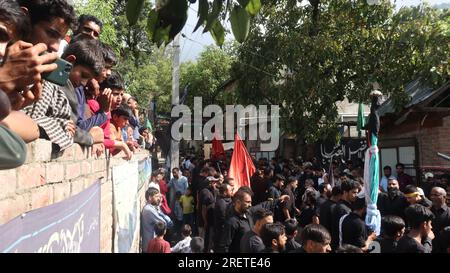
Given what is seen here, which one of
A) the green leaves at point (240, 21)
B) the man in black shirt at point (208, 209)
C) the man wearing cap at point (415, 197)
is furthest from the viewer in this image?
the man in black shirt at point (208, 209)

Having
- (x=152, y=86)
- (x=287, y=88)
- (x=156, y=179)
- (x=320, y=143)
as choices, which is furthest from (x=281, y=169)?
(x=152, y=86)

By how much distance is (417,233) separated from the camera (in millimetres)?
4629

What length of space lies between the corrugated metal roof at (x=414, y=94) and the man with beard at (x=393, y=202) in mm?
4383

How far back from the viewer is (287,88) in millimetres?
13102

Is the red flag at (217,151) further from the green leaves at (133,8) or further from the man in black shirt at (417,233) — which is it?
the green leaves at (133,8)

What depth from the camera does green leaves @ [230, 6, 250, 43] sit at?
1.78 meters

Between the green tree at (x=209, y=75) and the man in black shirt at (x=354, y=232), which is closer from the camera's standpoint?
the man in black shirt at (x=354, y=232)

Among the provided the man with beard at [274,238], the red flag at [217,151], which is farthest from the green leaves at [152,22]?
the red flag at [217,151]

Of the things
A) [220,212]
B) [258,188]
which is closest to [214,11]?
[220,212]

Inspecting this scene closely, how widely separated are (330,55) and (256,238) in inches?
347

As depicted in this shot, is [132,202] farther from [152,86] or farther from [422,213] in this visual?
[152,86]

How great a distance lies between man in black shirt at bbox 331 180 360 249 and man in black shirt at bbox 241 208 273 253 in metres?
1.15

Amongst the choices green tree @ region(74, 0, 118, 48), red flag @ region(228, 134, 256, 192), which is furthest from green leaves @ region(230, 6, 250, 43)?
red flag @ region(228, 134, 256, 192)

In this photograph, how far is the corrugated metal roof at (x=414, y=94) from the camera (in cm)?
1151
